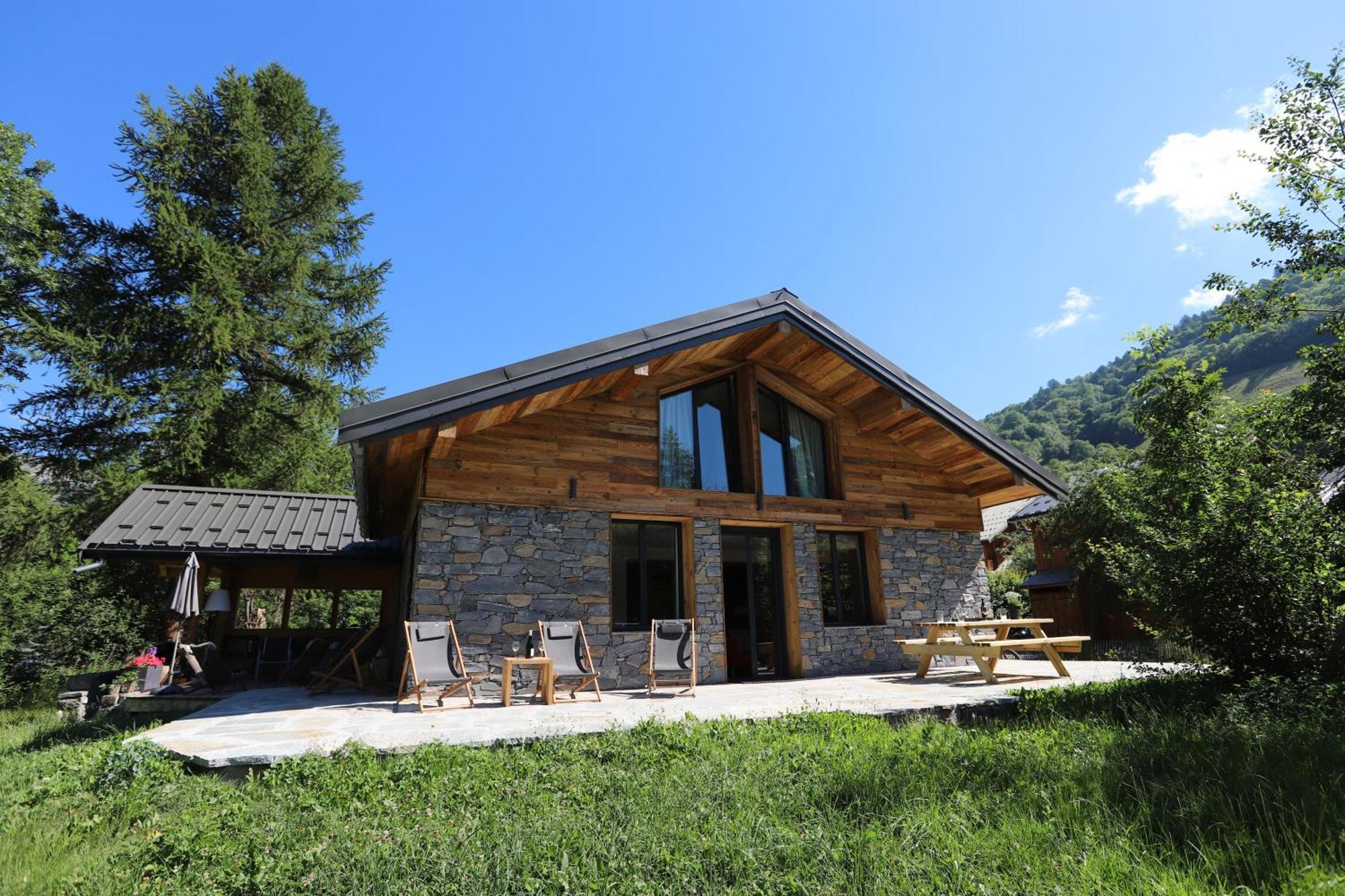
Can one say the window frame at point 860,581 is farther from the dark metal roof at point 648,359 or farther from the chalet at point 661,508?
the dark metal roof at point 648,359

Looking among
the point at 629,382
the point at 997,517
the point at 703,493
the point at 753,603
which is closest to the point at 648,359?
the point at 629,382

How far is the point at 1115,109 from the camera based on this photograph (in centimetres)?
848

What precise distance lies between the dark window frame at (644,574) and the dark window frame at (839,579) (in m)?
2.17

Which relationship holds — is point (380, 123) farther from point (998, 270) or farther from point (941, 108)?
point (998, 270)

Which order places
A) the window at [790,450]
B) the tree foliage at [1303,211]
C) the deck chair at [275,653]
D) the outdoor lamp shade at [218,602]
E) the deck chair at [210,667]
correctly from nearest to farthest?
the tree foliage at [1303,211] < the deck chair at [210,667] < the outdoor lamp shade at [218,602] < the window at [790,450] < the deck chair at [275,653]

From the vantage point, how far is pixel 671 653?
7359mm

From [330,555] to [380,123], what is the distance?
6628 mm

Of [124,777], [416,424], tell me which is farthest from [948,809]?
[416,424]

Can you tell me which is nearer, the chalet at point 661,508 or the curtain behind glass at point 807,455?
the chalet at point 661,508

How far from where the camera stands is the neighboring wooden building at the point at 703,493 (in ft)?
24.1

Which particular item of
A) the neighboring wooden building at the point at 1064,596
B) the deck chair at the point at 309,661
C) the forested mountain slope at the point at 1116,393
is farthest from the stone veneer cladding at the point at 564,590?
the forested mountain slope at the point at 1116,393

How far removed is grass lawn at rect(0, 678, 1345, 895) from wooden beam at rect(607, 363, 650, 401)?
169 inches

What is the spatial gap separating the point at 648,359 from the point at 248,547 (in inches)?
259

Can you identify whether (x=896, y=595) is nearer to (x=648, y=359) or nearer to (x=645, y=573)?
(x=645, y=573)
